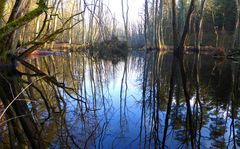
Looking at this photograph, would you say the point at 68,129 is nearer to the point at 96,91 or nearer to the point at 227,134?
the point at 227,134

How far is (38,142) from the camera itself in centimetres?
312

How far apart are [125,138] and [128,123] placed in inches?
27.6

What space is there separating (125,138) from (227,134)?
4.69 feet

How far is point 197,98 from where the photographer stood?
5914mm

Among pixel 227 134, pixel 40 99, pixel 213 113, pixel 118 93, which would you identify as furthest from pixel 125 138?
pixel 118 93

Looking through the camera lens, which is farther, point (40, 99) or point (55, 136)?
point (40, 99)

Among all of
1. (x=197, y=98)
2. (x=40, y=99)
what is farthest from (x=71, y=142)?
(x=197, y=98)

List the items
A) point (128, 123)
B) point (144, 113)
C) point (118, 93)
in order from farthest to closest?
point (118, 93), point (144, 113), point (128, 123)

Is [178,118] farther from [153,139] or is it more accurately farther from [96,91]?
[96,91]

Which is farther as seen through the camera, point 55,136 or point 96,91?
point 96,91

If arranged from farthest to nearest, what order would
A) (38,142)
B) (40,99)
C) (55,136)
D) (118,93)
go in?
(118,93), (40,99), (55,136), (38,142)

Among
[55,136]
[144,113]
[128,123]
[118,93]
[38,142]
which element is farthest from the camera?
[118,93]

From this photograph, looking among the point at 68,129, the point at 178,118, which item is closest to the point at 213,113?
the point at 178,118

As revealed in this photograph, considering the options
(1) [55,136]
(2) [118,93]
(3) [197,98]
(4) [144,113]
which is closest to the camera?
(1) [55,136]
